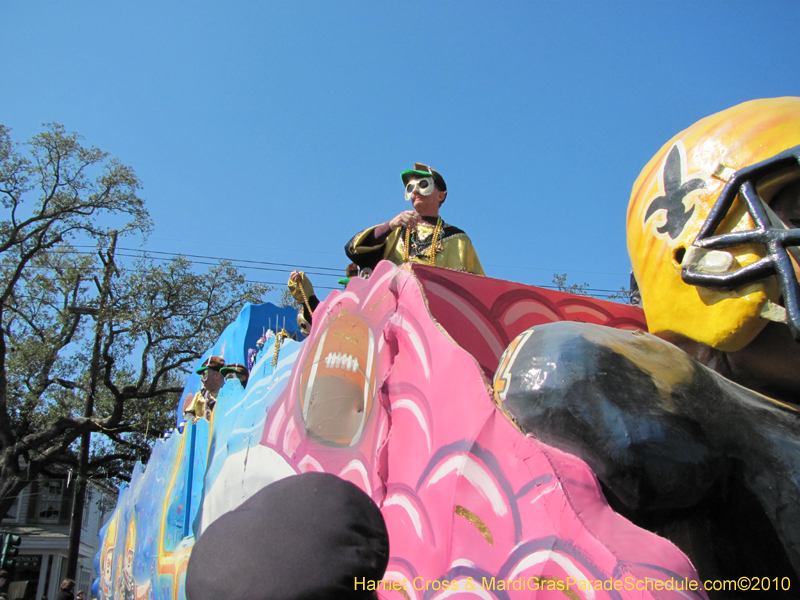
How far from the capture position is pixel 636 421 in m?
1.59

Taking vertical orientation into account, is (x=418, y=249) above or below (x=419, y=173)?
below

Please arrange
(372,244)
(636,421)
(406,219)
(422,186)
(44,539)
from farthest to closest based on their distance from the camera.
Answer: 1. (44,539)
2. (422,186)
3. (372,244)
4. (406,219)
5. (636,421)

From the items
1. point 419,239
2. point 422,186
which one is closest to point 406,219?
point 419,239

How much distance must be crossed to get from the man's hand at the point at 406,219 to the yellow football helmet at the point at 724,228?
1.33 meters

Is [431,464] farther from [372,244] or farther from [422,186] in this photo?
[422,186]

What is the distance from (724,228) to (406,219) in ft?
5.64

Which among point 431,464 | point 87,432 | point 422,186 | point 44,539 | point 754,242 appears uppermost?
point 87,432

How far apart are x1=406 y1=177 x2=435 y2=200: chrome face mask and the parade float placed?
3.80 feet

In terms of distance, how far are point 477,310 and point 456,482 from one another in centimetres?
87

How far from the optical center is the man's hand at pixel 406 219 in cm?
329

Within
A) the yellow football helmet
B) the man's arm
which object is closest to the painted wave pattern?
the man's arm

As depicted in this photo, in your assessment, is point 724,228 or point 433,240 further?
point 433,240

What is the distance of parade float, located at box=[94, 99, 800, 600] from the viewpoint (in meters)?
1.52

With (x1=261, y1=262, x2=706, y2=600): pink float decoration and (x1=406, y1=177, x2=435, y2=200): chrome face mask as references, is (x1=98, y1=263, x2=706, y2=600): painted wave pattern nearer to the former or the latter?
(x1=261, y1=262, x2=706, y2=600): pink float decoration
